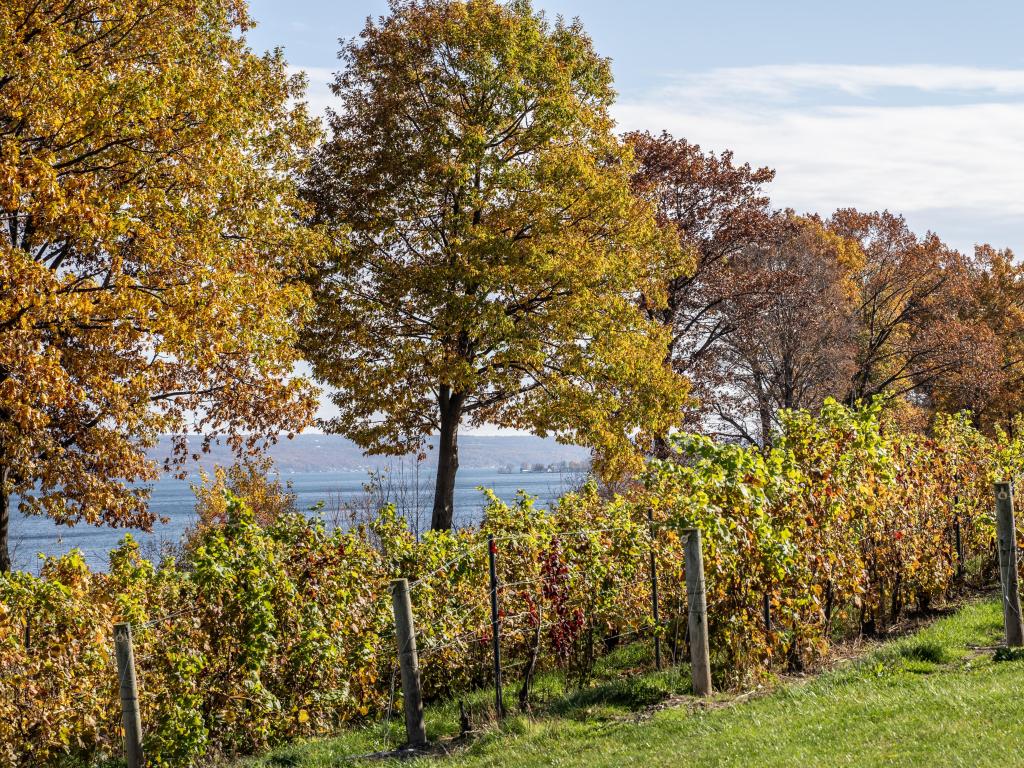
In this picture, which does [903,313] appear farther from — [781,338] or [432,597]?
[432,597]

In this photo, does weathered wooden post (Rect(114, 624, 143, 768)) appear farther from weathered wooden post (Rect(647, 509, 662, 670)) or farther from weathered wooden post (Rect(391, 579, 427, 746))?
weathered wooden post (Rect(647, 509, 662, 670))

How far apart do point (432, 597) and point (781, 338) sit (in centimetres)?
2286

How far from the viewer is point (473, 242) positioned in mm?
19297

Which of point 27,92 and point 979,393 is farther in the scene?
point 979,393

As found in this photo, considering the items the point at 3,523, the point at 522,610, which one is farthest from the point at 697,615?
the point at 3,523

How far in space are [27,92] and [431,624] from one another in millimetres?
8616

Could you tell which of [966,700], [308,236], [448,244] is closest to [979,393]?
[448,244]

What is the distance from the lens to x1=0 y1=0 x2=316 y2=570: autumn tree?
12.2m

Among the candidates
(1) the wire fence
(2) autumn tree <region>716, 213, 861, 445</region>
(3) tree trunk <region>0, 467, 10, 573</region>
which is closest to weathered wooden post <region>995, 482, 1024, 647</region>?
(1) the wire fence

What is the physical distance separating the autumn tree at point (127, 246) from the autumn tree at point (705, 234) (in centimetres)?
1539

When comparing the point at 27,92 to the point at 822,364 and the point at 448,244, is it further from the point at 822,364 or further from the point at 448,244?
the point at 822,364

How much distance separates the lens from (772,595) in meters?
7.94

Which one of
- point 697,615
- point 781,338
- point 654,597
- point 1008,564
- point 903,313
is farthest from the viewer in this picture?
point 903,313

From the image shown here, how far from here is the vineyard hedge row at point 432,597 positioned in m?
7.65
